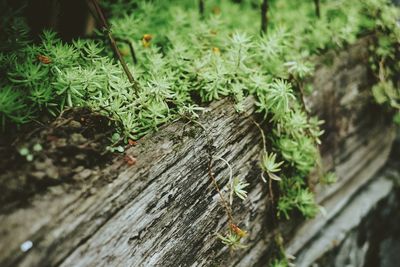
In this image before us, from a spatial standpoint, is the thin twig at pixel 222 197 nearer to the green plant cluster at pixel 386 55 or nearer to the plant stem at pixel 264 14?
the plant stem at pixel 264 14

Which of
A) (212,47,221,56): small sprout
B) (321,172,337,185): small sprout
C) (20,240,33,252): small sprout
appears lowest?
(321,172,337,185): small sprout

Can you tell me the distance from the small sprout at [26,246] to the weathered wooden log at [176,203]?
11 millimetres

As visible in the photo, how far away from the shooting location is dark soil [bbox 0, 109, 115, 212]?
1.20 metres

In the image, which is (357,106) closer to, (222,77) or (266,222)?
(266,222)

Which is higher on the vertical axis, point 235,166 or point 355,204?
point 235,166

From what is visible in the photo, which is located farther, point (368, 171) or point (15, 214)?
→ point (368, 171)

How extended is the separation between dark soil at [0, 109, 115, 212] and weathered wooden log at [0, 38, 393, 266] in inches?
1.6

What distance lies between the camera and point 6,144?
1274mm

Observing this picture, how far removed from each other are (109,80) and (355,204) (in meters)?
2.47

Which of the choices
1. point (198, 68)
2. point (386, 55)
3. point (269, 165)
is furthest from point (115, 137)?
point (386, 55)

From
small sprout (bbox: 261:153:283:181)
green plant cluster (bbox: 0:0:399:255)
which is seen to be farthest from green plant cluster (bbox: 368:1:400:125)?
small sprout (bbox: 261:153:283:181)

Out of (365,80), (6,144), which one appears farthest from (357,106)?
(6,144)

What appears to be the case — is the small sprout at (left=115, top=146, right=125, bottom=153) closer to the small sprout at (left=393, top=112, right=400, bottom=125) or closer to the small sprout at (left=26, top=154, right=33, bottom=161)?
the small sprout at (left=26, top=154, right=33, bottom=161)

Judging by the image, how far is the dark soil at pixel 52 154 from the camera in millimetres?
1202
